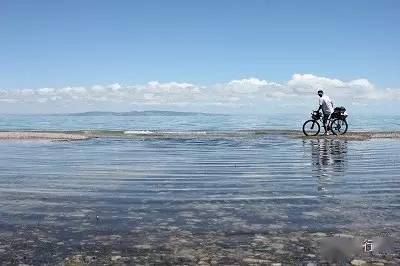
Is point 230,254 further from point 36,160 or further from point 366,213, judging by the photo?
point 36,160

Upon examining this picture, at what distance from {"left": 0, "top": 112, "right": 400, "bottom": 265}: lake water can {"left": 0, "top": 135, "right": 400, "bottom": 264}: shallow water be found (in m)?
0.02

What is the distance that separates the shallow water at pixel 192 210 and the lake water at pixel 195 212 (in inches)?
0.8

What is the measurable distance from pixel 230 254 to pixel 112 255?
179cm

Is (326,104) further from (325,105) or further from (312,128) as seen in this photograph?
(312,128)

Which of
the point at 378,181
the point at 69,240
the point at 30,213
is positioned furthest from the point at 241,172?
the point at 69,240

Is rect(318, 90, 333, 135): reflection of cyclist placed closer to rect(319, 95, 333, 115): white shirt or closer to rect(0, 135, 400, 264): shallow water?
rect(319, 95, 333, 115): white shirt

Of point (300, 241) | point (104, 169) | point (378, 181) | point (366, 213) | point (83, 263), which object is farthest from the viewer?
point (104, 169)

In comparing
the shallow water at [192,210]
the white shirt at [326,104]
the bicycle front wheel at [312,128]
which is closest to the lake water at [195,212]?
the shallow water at [192,210]

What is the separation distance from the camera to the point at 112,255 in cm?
721

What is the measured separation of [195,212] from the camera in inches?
399

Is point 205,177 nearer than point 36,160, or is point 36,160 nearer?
point 205,177

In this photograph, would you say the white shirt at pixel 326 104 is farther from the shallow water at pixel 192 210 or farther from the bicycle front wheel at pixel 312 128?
the shallow water at pixel 192 210

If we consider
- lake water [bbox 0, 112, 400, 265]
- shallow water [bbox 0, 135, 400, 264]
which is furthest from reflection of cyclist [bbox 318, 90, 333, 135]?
lake water [bbox 0, 112, 400, 265]

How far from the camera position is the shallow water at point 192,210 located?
749 centimetres
